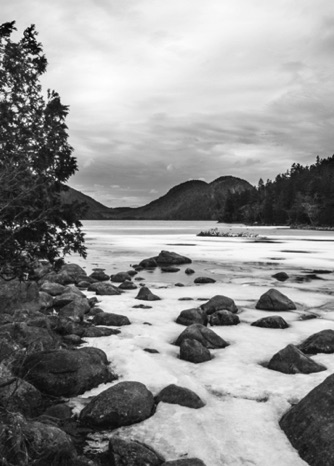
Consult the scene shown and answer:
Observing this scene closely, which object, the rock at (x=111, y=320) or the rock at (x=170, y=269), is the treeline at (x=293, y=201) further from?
the rock at (x=111, y=320)

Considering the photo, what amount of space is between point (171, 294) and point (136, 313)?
12.5 feet

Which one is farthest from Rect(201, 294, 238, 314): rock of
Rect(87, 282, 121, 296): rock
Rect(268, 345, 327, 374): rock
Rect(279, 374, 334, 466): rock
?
Rect(279, 374, 334, 466): rock

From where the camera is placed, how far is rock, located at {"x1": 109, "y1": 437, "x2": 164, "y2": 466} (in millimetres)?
4355

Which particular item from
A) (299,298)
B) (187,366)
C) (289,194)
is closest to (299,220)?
(289,194)

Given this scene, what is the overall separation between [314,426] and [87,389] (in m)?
3.47

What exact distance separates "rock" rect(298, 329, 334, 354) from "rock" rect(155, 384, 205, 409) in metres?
3.44

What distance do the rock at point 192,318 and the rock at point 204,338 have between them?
1561 millimetres

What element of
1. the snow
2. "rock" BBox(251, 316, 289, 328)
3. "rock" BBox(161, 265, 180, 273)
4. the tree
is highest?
the tree

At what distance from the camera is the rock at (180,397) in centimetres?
581

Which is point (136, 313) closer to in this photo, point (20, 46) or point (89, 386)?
point (89, 386)

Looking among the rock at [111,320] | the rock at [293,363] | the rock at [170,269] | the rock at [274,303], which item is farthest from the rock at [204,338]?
the rock at [170,269]

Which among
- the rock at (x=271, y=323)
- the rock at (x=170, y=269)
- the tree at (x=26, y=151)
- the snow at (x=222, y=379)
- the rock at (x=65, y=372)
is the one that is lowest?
the rock at (x=170, y=269)

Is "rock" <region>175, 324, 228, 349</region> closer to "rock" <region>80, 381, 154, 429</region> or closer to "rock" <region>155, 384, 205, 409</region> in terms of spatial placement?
"rock" <region>155, 384, 205, 409</region>

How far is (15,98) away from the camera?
19.2 feet
